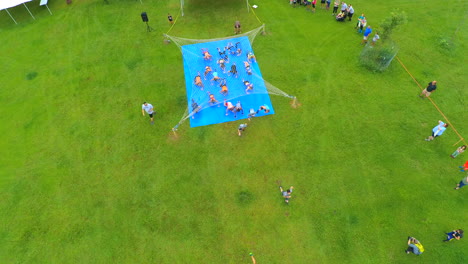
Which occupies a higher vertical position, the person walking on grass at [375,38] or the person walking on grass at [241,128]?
the person walking on grass at [375,38]

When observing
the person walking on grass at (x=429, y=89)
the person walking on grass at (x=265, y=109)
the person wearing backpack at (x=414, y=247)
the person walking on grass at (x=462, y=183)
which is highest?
the person walking on grass at (x=429, y=89)

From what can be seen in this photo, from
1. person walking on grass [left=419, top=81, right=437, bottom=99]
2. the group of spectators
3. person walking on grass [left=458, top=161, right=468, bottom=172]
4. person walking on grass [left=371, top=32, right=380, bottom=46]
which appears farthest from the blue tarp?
person walking on grass [left=458, top=161, right=468, bottom=172]

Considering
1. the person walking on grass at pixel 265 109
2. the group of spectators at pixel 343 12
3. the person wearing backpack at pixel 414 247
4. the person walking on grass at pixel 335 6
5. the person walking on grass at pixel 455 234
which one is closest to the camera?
the person wearing backpack at pixel 414 247

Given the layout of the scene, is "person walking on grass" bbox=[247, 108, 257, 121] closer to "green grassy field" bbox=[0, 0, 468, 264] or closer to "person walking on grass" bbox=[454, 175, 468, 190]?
"green grassy field" bbox=[0, 0, 468, 264]

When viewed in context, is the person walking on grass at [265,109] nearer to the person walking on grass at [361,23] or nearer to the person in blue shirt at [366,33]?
the person in blue shirt at [366,33]

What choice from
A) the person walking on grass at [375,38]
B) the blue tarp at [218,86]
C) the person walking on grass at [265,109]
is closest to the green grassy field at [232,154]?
the person walking on grass at [265,109]

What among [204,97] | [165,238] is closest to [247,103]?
[204,97]

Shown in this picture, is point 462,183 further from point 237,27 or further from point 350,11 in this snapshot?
point 237,27
